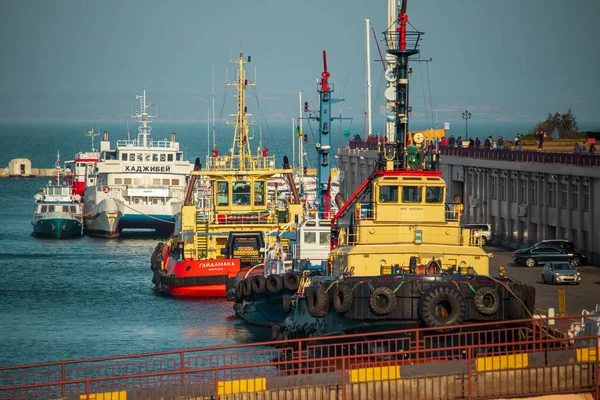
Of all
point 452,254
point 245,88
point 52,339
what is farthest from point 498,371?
point 245,88

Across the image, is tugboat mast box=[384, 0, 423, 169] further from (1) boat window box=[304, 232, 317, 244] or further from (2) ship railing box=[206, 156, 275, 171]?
(2) ship railing box=[206, 156, 275, 171]

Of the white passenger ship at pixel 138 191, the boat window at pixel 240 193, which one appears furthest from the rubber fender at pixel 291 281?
the white passenger ship at pixel 138 191

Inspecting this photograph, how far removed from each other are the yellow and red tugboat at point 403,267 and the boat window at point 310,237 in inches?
197

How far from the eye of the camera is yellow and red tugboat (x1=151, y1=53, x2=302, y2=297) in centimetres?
5025

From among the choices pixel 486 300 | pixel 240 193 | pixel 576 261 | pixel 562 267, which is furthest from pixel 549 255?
pixel 486 300

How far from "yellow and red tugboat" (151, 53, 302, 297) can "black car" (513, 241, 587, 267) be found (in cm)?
969

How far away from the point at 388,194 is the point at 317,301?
5.13 meters

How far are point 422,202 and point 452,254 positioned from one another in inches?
83.2

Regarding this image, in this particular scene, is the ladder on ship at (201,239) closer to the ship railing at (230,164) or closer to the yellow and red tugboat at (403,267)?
the ship railing at (230,164)

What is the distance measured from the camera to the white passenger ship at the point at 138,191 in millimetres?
81375

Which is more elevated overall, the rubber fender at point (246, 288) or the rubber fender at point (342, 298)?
the rubber fender at point (342, 298)

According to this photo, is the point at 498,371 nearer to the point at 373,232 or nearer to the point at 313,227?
the point at 373,232

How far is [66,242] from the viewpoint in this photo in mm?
78562

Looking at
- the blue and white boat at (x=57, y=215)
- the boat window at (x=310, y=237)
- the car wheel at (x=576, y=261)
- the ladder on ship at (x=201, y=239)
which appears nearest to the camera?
the boat window at (x=310, y=237)
